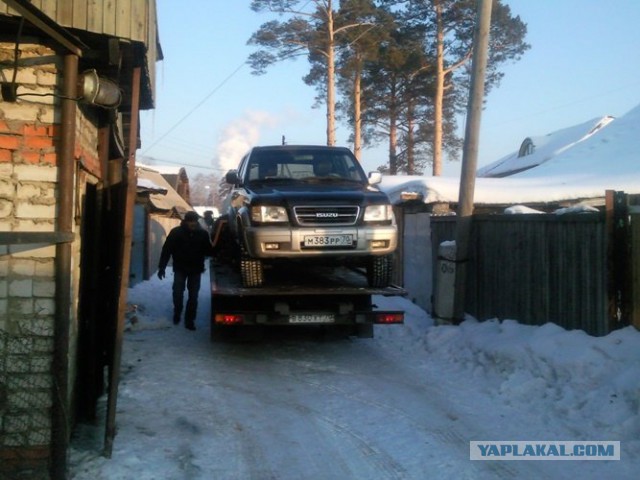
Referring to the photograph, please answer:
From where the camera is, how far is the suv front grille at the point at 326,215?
25.2 ft

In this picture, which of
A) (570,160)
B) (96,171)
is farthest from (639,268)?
(570,160)

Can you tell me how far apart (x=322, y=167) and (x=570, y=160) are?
14.5 meters

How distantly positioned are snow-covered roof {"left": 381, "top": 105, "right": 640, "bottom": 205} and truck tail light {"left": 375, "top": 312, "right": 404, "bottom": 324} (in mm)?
5515

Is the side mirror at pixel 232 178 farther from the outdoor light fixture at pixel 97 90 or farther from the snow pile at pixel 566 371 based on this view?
the outdoor light fixture at pixel 97 90

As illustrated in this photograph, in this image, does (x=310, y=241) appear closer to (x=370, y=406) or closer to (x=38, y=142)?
(x=370, y=406)

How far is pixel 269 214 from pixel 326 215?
0.66 m

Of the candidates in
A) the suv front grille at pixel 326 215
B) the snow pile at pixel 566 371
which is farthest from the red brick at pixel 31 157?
the snow pile at pixel 566 371

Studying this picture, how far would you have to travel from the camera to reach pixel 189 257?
10484 mm

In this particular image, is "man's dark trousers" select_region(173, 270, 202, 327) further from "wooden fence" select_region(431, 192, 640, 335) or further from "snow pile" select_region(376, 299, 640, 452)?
"wooden fence" select_region(431, 192, 640, 335)

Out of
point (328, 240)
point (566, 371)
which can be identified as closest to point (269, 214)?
point (328, 240)

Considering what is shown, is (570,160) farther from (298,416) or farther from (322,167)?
(298,416)

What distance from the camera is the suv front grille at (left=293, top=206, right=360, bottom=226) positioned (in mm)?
7688

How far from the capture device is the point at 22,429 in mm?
4660

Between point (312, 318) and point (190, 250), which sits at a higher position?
point (190, 250)
